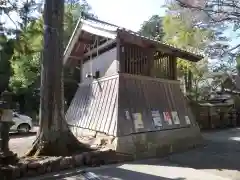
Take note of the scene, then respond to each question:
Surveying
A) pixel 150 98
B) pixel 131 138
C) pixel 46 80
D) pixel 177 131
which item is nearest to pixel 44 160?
pixel 46 80

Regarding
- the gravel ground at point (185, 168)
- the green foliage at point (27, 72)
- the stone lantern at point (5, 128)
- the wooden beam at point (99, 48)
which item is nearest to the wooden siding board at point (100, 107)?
the wooden beam at point (99, 48)

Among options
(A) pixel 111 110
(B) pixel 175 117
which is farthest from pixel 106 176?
(B) pixel 175 117

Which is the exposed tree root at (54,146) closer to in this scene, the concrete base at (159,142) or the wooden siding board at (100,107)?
the concrete base at (159,142)

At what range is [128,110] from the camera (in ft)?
29.0

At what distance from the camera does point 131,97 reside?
362 inches

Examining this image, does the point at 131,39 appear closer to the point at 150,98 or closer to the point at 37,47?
the point at 150,98

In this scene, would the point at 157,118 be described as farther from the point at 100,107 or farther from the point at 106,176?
the point at 106,176

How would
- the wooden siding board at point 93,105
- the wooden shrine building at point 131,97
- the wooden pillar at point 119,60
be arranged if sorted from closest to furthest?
1. the wooden shrine building at point 131,97
2. the wooden pillar at point 119,60
3. the wooden siding board at point 93,105

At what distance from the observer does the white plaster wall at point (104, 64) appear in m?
9.87

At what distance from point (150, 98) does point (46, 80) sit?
3903 mm

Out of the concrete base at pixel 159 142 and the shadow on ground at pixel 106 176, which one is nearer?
the shadow on ground at pixel 106 176

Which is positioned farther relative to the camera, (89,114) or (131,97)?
(89,114)

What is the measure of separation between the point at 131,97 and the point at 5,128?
4.25m

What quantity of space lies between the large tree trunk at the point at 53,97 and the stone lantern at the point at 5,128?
3.21 feet
